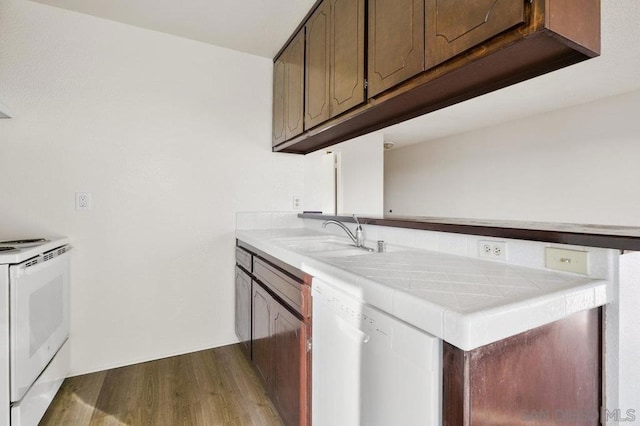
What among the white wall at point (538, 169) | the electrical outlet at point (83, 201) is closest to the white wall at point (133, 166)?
the electrical outlet at point (83, 201)

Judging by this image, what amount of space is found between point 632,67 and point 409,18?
2.55m

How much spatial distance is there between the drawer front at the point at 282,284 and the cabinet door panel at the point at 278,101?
1023mm

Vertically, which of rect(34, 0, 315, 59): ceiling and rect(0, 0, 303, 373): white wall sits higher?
rect(34, 0, 315, 59): ceiling

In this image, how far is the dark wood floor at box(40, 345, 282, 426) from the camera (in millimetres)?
1580

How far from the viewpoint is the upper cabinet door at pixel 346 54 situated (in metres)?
1.47

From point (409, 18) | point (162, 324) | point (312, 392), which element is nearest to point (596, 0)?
point (409, 18)

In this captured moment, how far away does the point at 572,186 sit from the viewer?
3.32 metres

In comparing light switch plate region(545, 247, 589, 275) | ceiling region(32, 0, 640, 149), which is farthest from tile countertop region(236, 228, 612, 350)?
ceiling region(32, 0, 640, 149)

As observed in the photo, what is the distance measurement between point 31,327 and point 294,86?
1.97 meters

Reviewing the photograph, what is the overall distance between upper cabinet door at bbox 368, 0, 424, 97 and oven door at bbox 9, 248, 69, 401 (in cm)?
176

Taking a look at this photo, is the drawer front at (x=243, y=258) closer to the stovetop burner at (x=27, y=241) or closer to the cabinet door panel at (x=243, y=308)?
the cabinet door panel at (x=243, y=308)

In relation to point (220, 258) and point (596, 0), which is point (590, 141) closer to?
point (596, 0)

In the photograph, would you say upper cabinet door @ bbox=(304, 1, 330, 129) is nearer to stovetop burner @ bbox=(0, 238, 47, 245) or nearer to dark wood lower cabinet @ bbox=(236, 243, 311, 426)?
dark wood lower cabinet @ bbox=(236, 243, 311, 426)

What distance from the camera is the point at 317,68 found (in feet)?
6.08
